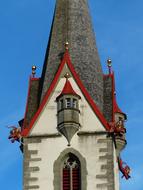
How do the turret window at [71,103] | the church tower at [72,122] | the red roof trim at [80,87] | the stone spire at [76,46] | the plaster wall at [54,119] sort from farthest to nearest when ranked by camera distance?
the stone spire at [76,46] < the turret window at [71,103] < the red roof trim at [80,87] < the plaster wall at [54,119] < the church tower at [72,122]

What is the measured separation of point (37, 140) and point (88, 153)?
2661 millimetres

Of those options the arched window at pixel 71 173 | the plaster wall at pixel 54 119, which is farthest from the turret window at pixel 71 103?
the arched window at pixel 71 173

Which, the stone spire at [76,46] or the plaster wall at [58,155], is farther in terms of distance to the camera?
the stone spire at [76,46]

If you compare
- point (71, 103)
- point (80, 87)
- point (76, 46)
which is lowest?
point (71, 103)

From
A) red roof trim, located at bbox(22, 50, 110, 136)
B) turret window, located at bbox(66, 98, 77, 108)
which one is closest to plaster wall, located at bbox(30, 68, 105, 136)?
red roof trim, located at bbox(22, 50, 110, 136)

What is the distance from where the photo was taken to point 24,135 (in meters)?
42.8

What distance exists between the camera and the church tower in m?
41.5

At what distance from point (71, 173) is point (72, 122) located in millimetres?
2513

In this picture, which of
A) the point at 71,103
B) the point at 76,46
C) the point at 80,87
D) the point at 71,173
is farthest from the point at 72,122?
the point at 76,46

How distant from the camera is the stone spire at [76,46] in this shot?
1759 inches

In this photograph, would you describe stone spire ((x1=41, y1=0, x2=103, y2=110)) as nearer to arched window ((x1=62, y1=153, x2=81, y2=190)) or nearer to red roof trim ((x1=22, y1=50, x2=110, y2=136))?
red roof trim ((x1=22, y1=50, x2=110, y2=136))

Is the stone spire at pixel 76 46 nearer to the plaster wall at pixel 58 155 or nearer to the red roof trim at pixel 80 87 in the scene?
the red roof trim at pixel 80 87

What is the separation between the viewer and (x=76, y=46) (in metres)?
45.9

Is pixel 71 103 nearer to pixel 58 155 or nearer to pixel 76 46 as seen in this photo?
pixel 58 155
